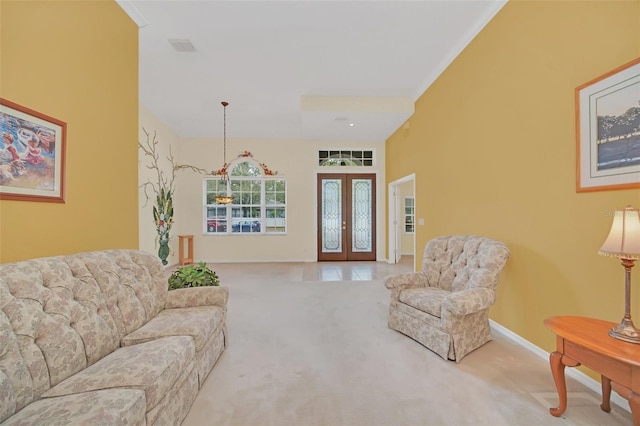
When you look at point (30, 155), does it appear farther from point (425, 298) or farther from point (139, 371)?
point (425, 298)

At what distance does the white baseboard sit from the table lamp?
68 centimetres

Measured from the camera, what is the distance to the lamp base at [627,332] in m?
1.48

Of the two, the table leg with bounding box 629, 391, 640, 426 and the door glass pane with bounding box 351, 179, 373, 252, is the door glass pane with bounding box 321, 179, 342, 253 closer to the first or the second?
the door glass pane with bounding box 351, 179, 373, 252

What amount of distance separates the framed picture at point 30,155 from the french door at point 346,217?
5.73 meters

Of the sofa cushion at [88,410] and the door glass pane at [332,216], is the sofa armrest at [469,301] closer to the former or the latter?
the sofa cushion at [88,410]

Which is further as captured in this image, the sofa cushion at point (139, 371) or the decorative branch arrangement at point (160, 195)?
the decorative branch arrangement at point (160, 195)

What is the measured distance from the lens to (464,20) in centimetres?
307

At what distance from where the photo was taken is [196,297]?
2467 millimetres

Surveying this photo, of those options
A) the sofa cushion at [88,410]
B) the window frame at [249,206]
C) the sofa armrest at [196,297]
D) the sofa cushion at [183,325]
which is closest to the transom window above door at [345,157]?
the window frame at [249,206]

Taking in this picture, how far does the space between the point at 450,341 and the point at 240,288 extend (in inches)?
136

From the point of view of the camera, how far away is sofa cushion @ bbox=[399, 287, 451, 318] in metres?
2.53

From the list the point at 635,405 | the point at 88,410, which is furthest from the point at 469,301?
the point at 88,410

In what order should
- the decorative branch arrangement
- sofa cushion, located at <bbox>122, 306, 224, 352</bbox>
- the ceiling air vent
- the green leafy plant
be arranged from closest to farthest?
1. sofa cushion, located at <bbox>122, 306, 224, 352</bbox>
2. the green leafy plant
3. the ceiling air vent
4. the decorative branch arrangement

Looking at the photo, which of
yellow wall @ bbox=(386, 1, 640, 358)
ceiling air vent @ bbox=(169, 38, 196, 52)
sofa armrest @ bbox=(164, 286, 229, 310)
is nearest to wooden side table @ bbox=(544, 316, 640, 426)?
yellow wall @ bbox=(386, 1, 640, 358)
